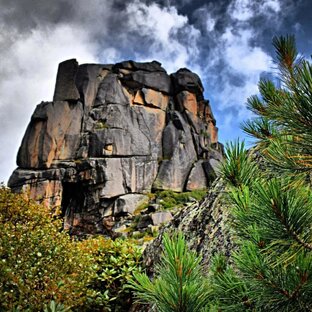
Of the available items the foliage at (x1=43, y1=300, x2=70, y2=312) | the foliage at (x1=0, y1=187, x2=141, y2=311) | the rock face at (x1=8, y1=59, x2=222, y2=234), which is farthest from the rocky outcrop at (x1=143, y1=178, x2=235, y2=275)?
the rock face at (x1=8, y1=59, x2=222, y2=234)

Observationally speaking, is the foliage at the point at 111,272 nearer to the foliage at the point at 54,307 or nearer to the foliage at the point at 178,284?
the foliage at the point at 54,307

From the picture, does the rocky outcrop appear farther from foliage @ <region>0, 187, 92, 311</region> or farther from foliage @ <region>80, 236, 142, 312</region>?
foliage @ <region>0, 187, 92, 311</region>

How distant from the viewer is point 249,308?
1.63 metres

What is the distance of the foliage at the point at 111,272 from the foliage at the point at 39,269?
18 centimetres

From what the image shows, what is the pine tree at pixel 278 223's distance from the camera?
54.2 inches

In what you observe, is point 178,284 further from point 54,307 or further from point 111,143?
point 111,143

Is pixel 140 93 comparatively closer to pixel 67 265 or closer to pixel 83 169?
pixel 83 169

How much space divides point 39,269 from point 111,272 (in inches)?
36.1

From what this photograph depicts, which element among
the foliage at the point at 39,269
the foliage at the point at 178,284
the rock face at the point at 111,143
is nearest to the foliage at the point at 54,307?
the foliage at the point at 39,269

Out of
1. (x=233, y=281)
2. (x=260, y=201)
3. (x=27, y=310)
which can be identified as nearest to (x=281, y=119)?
(x=260, y=201)

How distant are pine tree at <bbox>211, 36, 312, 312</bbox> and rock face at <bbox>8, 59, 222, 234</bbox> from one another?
27.6m

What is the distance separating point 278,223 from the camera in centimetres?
140

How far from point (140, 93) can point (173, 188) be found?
10403mm

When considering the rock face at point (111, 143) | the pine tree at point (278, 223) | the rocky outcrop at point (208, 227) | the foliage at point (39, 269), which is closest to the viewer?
the pine tree at point (278, 223)
